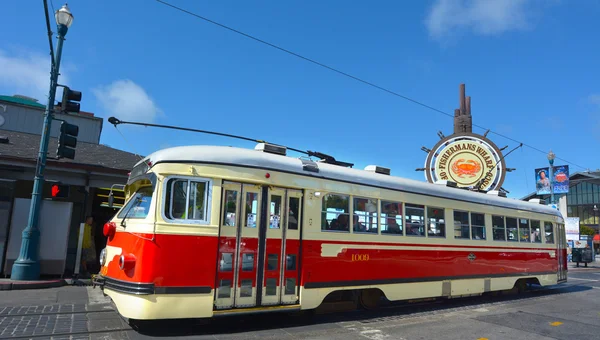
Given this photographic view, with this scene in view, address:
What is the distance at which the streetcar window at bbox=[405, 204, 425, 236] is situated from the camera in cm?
870

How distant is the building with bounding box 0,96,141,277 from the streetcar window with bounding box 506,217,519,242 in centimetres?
1068

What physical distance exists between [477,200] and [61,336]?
927 centimetres

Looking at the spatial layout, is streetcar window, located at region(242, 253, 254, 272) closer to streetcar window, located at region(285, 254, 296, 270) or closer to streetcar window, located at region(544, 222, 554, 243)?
streetcar window, located at region(285, 254, 296, 270)

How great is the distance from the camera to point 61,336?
5598 millimetres

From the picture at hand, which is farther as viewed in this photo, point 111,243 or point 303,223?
point 303,223

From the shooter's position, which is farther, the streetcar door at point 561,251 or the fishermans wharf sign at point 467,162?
the fishermans wharf sign at point 467,162

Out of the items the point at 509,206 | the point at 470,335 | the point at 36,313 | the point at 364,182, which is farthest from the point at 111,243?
the point at 509,206

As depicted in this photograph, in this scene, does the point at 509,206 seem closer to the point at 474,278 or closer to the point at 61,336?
the point at 474,278

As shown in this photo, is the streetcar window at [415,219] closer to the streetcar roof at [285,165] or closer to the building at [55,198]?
the streetcar roof at [285,165]

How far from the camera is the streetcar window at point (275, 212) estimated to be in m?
6.74

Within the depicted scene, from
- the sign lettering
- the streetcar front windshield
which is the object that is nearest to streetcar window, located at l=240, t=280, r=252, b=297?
the streetcar front windshield

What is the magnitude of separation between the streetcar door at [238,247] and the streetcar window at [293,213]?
1.96 ft

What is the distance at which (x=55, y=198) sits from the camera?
1246cm

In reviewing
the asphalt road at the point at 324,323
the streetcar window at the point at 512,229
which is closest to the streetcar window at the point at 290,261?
the asphalt road at the point at 324,323
